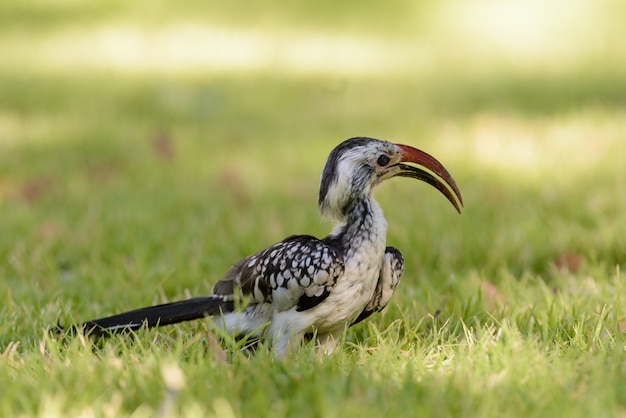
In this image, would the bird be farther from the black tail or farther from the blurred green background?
the blurred green background

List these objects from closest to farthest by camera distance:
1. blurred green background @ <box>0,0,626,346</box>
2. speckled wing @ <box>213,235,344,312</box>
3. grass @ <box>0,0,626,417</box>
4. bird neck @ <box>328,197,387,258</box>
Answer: grass @ <box>0,0,626,417</box> < speckled wing @ <box>213,235,344,312</box> < bird neck @ <box>328,197,387,258</box> < blurred green background @ <box>0,0,626,346</box>

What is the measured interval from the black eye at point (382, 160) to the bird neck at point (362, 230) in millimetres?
149

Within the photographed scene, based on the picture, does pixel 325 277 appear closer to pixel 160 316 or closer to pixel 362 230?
pixel 362 230

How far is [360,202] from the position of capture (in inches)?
143

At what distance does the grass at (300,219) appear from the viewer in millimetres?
2965

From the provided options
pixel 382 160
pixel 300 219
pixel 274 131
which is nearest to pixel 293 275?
pixel 382 160

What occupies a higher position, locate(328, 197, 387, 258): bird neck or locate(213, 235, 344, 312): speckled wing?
locate(328, 197, 387, 258): bird neck

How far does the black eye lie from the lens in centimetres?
365

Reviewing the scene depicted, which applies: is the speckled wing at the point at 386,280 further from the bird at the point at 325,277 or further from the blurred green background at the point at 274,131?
the blurred green background at the point at 274,131

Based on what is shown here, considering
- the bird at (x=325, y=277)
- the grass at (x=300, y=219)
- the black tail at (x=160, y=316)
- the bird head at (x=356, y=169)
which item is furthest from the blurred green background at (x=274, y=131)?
the bird head at (x=356, y=169)

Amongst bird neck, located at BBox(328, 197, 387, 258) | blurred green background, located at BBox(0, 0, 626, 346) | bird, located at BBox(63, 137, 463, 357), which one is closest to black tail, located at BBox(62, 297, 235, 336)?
bird, located at BBox(63, 137, 463, 357)

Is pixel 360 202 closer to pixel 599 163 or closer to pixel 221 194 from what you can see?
pixel 221 194

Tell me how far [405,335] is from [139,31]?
9305mm

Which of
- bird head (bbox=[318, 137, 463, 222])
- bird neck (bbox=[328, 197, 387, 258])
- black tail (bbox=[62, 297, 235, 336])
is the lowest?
black tail (bbox=[62, 297, 235, 336])
